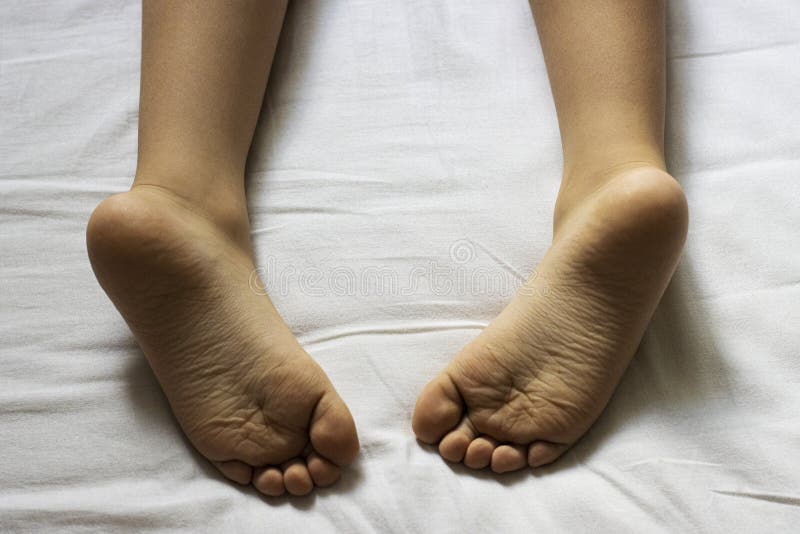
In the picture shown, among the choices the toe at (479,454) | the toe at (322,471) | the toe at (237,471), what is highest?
the toe at (479,454)

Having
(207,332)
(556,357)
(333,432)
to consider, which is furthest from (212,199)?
(556,357)

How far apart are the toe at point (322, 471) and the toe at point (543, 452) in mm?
174

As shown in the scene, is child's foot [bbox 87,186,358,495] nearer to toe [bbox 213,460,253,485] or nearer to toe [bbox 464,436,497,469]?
toe [bbox 213,460,253,485]

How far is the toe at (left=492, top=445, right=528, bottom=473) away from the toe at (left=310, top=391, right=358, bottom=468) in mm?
126

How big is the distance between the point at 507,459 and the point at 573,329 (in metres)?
0.13

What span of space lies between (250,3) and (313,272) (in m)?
0.29

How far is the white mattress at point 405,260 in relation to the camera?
25.4 inches

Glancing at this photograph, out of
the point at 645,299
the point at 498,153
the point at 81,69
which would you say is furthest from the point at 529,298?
the point at 81,69

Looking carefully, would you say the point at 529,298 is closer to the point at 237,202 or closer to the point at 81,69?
the point at 237,202

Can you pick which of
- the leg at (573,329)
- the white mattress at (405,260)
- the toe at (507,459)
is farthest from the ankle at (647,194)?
the toe at (507,459)

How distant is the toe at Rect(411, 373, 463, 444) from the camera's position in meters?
0.67

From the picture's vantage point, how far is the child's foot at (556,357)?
2.15 feet

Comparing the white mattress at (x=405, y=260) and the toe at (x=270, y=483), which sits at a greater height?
the white mattress at (x=405, y=260)

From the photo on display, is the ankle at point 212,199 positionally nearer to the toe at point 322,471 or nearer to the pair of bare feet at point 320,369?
the pair of bare feet at point 320,369
